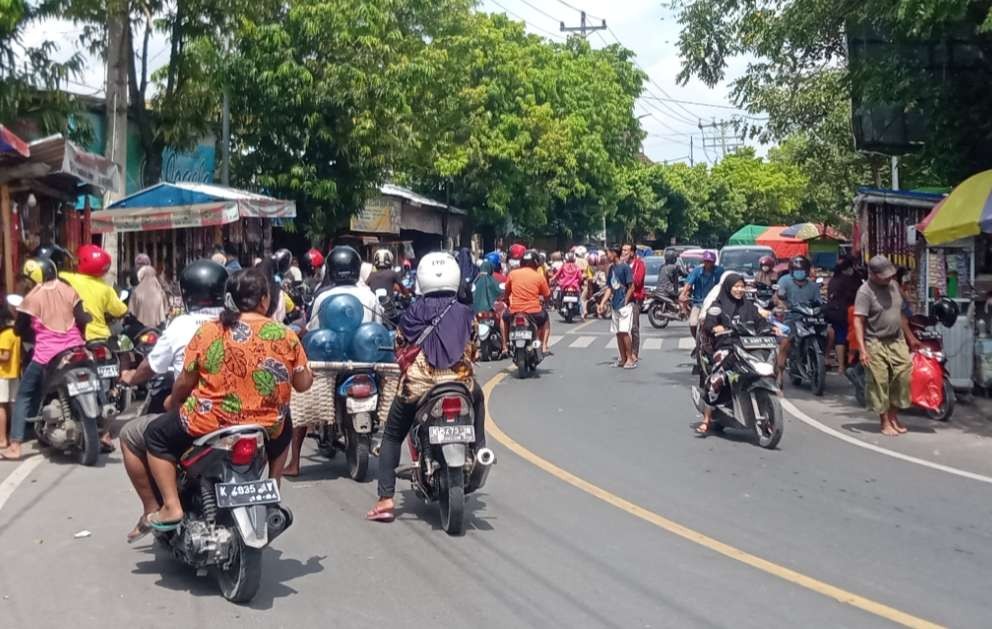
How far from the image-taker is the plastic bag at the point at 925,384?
1204 cm

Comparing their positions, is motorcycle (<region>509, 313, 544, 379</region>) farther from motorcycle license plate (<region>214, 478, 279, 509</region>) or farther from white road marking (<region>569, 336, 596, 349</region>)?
motorcycle license plate (<region>214, 478, 279, 509</region>)

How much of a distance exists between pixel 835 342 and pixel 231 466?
11150 millimetres

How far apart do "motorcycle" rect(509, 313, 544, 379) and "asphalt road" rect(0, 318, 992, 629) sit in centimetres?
575

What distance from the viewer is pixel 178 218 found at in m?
17.9

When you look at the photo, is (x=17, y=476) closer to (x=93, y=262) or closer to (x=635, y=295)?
(x=93, y=262)

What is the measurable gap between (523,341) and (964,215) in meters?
6.17

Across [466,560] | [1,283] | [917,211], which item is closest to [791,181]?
[917,211]

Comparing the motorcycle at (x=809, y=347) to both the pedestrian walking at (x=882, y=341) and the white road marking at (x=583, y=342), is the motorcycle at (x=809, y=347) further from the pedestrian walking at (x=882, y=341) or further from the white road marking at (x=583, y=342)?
the white road marking at (x=583, y=342)

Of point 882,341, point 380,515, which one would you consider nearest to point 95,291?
point 380,515

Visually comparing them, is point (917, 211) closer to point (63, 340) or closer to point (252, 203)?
point (252, 203)

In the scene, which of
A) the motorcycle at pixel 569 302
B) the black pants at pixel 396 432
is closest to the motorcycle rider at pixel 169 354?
the black pants at pixel 396 432

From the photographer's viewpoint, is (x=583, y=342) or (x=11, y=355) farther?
(x=583, y=342)

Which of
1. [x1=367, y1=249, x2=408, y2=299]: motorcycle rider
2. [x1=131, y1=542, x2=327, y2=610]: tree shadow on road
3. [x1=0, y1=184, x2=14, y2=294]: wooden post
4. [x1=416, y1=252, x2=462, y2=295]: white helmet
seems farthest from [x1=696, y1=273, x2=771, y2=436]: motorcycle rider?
[x1=0, y1=184, x2=14, y2=294]: wooden post

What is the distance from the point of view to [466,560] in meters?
6.70
